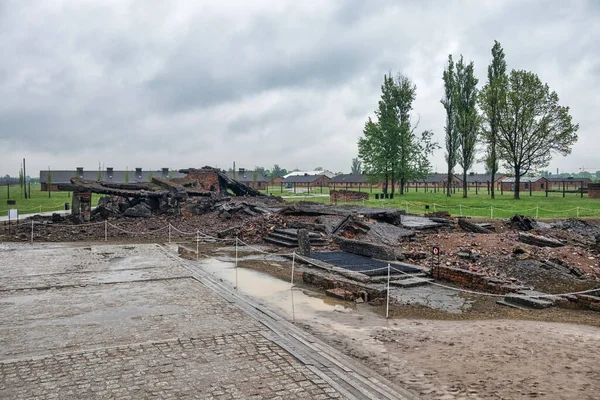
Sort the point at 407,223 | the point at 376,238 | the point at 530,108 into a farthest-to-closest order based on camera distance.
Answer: the point at 530,108, the point at 407,223, the point at 376,238

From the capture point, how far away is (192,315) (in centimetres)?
859

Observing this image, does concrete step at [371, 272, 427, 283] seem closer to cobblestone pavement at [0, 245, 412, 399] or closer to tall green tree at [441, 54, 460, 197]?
cobblestone pavement at [0, 245, 412, 399]

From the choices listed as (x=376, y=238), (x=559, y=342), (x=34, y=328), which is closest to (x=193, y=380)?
(x=34, y=328)

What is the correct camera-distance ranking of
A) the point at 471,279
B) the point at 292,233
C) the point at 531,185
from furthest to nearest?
1. the point at 531,185
2. the point at 292,233
3. the point at 471,279

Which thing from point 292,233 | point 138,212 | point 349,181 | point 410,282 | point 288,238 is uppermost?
point 349,181

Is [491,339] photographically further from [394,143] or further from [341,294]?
[394,143]

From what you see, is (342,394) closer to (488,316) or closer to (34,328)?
(488,316)

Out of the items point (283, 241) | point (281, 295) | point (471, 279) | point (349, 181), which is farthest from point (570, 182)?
point (281, 295)

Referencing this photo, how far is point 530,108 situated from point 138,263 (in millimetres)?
41893

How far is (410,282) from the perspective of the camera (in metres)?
11.3

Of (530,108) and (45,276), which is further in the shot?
(530,108)

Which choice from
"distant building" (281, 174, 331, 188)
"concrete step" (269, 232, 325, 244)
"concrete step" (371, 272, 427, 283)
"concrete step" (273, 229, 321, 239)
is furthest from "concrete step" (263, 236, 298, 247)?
"distant building" (281, 174, 331, 188)

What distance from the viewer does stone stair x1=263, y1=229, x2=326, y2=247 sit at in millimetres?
18156

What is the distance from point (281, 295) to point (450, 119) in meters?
47.7
